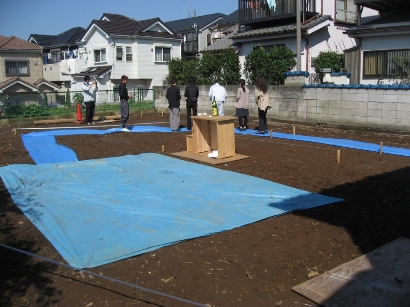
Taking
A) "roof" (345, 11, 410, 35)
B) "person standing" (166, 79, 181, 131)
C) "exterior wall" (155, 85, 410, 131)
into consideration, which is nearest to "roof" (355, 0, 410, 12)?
Result: "roof" (345, 11, 410, 35)

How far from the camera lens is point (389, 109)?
1188cm

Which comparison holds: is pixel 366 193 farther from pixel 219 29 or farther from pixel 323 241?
pixel 219 29

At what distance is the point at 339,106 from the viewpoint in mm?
13172

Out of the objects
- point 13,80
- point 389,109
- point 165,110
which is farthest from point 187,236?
point 13,80

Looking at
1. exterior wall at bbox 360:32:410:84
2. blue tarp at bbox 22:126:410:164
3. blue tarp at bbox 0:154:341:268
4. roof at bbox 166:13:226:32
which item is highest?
roof at bbox 166:13:226:32

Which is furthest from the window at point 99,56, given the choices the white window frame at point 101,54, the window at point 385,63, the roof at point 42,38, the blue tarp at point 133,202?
the blue tarp at point 133,202

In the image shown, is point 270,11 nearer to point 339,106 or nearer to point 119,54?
point 339,106

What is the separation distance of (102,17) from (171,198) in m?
33.2

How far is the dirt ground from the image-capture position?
11.9 feet

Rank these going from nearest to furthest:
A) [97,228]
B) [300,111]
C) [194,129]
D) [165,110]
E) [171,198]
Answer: [97,228]
[171,198]
[194,129]
[300,111]
[165,110]

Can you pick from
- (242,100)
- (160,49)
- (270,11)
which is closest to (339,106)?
(242,100)

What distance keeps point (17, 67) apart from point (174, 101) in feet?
91.3

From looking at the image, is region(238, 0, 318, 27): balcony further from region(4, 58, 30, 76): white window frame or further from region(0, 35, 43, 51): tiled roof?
region(4, 58, 30, 76): white window frame

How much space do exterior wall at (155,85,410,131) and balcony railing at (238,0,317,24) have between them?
6.80 meters
